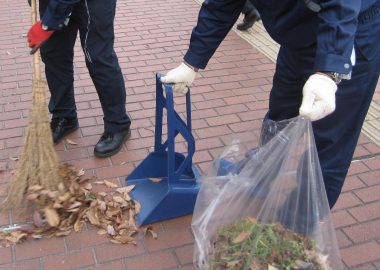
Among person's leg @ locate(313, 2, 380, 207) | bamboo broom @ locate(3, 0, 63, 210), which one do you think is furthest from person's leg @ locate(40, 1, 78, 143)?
person's leg @ locate(313, 2, 380, 207)

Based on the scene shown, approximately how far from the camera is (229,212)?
190 cm

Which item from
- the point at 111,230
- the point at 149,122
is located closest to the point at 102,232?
the point at 111,230

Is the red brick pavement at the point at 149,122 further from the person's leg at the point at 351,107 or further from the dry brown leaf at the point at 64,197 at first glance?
the person's leg at the point at 351,107

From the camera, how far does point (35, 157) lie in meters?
Result: 2.50

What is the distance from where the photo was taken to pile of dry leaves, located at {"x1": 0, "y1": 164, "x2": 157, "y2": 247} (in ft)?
8.00

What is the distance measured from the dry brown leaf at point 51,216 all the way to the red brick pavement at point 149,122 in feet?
0.30

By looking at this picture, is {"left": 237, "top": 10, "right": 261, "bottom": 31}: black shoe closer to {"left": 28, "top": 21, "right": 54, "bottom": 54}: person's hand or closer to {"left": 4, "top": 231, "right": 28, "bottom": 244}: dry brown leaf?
{"left": 28, "top": 21, "right": 54, "bottom": 54}: person's hand

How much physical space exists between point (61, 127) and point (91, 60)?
596 mm

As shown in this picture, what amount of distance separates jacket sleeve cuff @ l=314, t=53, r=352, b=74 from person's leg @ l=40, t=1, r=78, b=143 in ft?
5.44

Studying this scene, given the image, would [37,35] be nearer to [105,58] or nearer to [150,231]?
[105,58]

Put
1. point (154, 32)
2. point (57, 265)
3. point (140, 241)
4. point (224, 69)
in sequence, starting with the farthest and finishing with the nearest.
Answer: point (154, 32) < point (224, 69) < point (140, 241) < point (57, 265)

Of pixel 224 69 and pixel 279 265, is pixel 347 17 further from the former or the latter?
pixel 224 69

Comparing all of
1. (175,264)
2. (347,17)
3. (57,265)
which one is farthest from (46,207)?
(347,17)

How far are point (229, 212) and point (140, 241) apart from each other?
2.31 ft
